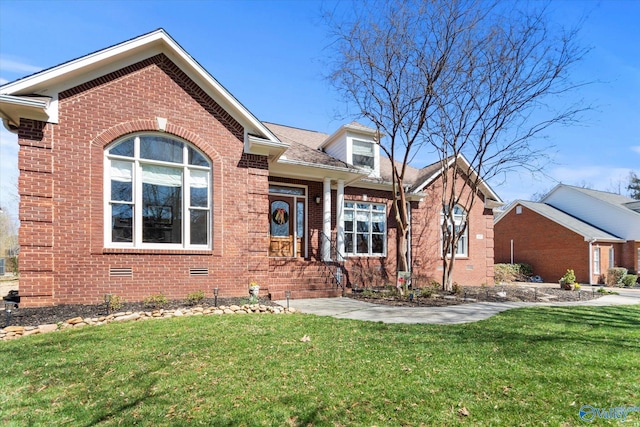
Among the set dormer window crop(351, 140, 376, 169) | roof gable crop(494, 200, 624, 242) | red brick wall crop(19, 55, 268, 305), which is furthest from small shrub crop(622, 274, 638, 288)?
red brick wall crop(19, 55, 268, 305)

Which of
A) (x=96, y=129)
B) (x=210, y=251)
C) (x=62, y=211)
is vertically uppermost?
(x=96, y=129)

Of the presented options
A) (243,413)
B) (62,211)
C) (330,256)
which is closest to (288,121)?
(330,256)

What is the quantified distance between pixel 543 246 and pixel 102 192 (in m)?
26.5

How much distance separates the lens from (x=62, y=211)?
775cm

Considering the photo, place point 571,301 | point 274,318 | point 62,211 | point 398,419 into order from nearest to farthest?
point 398,419 → point 274,318 → point 62,211 → point 571,301

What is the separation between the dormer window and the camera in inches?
575

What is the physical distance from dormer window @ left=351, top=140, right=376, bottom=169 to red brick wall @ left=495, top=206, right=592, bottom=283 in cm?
1688

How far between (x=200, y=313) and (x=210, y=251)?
2.15 meters

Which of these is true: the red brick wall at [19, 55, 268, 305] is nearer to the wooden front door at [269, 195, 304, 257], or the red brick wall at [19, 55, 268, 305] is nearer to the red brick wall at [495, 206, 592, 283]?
the wooden front door at [269, 195, 304, 257]

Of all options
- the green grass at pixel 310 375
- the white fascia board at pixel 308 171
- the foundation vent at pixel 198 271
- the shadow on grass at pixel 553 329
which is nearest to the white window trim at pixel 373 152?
the white fascia board at pixel 308 171

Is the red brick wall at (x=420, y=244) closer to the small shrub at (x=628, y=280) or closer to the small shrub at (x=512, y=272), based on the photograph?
the small shrub at (x=512, y=272)

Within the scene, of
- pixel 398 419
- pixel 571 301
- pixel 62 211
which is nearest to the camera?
pixel 398 419

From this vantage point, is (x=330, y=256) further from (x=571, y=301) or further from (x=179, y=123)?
(x=571, y=301)

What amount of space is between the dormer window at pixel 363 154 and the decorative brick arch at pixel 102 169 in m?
6.64
